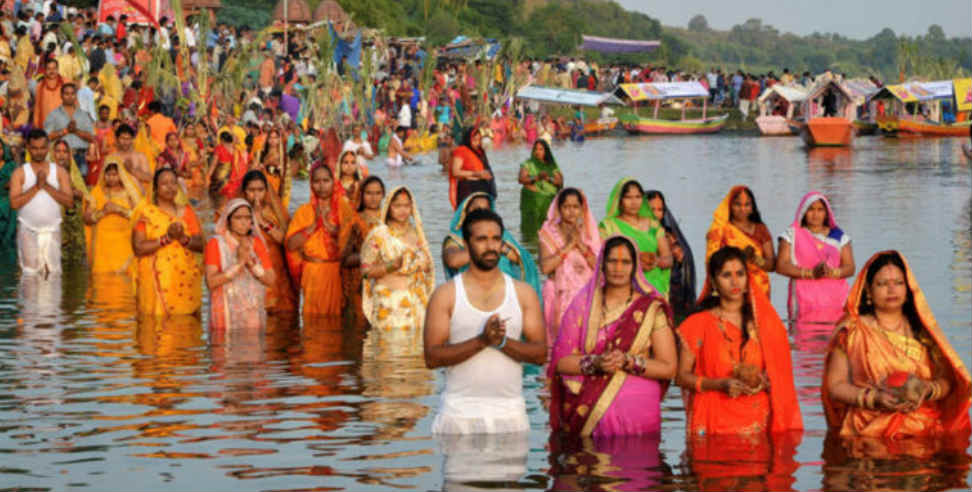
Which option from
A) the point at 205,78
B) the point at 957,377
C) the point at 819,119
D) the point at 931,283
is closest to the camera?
the point at 957,377

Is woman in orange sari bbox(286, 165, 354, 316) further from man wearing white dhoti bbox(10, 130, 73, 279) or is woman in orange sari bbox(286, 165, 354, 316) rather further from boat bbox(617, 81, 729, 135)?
boat bbox(617, 81, 729, 135)

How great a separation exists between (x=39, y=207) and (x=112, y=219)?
2.00 feet

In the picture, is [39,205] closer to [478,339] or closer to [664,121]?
[478,339]

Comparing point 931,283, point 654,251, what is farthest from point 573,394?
point 931,283

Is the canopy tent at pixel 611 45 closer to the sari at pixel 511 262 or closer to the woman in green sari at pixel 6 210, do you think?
the woman in green sari at pixel 6 210

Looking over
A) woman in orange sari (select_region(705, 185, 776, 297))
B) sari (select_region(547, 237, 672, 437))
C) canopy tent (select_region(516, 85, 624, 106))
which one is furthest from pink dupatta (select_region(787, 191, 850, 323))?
canopy tent (select_region(516, 85, 624, 106))

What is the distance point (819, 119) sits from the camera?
147 ft

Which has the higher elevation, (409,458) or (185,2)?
(185,2)

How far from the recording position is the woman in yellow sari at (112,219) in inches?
579

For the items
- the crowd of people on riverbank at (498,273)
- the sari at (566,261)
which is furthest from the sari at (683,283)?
the sari at (566,261)

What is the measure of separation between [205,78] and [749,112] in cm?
3079

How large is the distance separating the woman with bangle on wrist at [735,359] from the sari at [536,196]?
1082 centimetres

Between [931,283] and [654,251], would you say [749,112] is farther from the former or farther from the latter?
[654,251]

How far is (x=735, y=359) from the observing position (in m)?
7.54
